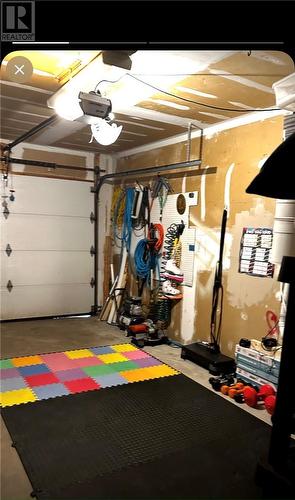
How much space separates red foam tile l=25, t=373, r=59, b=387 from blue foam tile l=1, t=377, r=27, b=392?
0.20 ft

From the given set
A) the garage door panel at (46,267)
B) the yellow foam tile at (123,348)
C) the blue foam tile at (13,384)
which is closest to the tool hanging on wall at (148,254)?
the yellow foam tile at (123,348)

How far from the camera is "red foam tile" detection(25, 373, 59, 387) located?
347 centimetres

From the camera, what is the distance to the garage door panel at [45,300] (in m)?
5.68

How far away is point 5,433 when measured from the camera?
263cm

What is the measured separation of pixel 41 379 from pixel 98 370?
0.62 m

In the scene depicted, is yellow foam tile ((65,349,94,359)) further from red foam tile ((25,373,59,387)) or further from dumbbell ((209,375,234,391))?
dumbbell ((209,375,234,391))

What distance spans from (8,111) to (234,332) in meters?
3.72

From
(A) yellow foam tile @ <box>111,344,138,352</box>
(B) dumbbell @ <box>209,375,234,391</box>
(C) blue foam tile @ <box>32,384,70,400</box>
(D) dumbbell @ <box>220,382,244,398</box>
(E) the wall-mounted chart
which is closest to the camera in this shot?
(C) blue foam tile @ <box>32,384,70,400</box>

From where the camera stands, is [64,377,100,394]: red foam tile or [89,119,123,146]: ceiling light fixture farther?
[64,377,100,394]: red foam tile

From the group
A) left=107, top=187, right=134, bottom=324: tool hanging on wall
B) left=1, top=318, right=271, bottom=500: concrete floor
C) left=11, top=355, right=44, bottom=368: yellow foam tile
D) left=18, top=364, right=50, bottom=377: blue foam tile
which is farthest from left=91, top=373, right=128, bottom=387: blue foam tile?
left=107, top=187, right=134, bottom=324: tool hanging on wall

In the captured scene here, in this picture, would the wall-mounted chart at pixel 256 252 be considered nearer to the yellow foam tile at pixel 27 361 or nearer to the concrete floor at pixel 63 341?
the concrete floor at pixel 63 341

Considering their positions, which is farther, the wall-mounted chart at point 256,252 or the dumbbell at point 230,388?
Answer: the wall-mounted chart at point 256,252

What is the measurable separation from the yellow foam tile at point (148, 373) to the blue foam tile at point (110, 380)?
67 millimetres

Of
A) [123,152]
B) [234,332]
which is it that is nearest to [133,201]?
[123,152]
